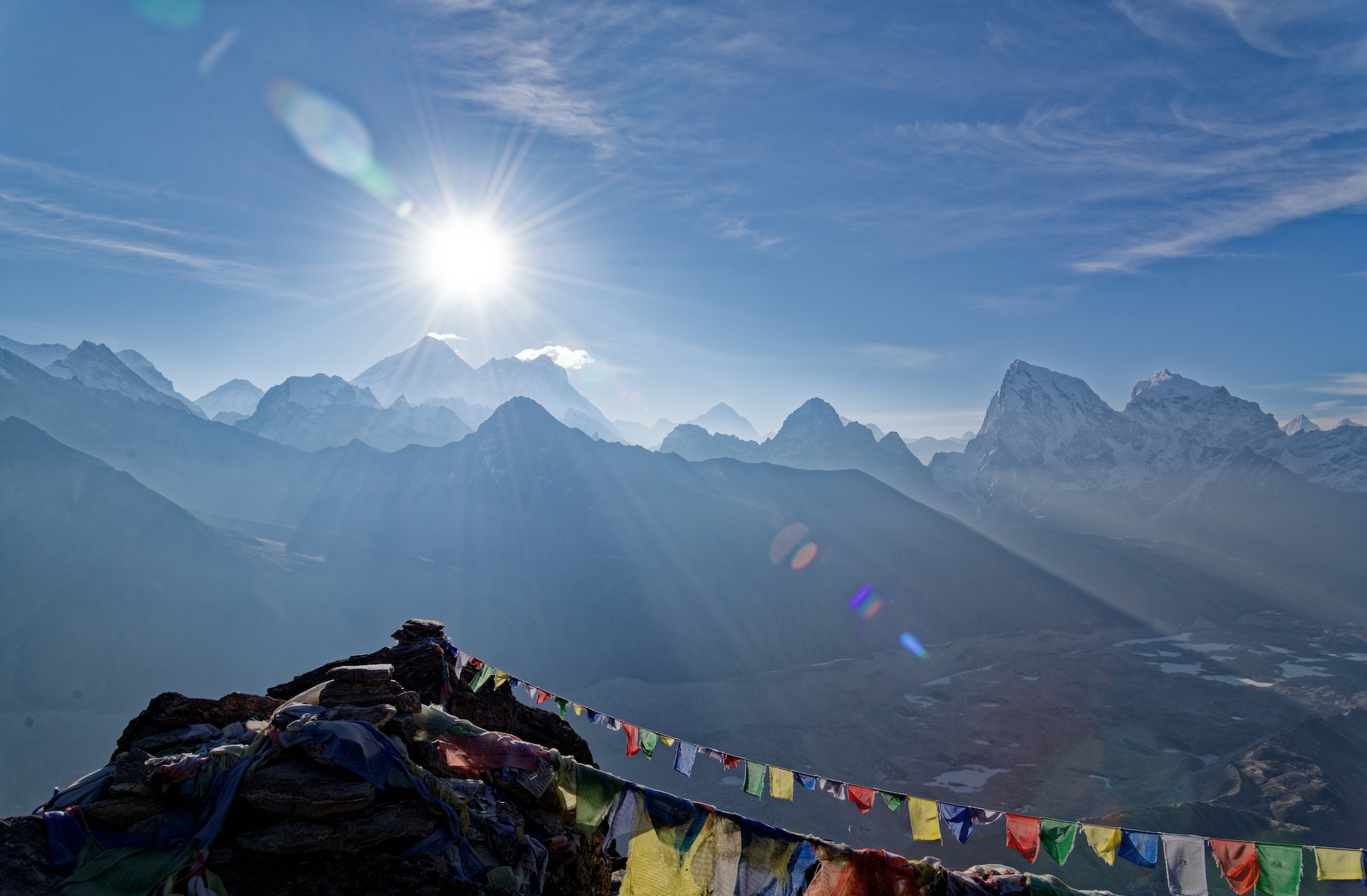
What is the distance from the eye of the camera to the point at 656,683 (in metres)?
89.5

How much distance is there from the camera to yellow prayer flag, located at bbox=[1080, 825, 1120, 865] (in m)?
11.9

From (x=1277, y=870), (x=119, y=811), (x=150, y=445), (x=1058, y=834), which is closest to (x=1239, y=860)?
(x=1277, y=870)

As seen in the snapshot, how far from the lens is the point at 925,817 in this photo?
1196 centimetres

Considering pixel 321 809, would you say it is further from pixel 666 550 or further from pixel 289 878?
pixel 666 550

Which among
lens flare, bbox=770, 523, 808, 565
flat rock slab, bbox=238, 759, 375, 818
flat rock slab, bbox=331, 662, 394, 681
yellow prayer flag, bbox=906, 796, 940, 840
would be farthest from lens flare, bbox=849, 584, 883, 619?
flat rock slab, bbox=238, 759, 375, 818

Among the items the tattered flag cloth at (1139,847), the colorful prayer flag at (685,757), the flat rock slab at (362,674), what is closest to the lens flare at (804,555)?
the colorful prayer flag at (685,757)

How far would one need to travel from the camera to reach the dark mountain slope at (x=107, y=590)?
75812 mm

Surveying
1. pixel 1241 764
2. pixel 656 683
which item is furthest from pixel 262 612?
pixel 1241 764

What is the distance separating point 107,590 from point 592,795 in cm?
10903

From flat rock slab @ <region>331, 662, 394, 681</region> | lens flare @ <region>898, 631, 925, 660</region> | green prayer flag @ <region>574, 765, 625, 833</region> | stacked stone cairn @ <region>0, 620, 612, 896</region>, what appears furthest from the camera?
lens flare @ <region>898, 631, 925, 660</region>

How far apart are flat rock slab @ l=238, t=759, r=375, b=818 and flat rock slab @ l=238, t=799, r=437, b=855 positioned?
0.13 metres

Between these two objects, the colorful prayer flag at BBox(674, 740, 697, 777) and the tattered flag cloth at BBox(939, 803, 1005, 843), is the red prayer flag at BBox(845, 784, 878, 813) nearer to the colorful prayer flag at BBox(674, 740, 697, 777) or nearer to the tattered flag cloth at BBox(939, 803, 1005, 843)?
the tattered flag cloth at BBox(939, 803, 1005, 843)

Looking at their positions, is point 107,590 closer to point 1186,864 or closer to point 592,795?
point 592,795

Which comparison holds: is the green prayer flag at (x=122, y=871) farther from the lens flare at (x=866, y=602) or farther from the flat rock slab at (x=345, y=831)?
the lens flare at (x=866, y=602)
